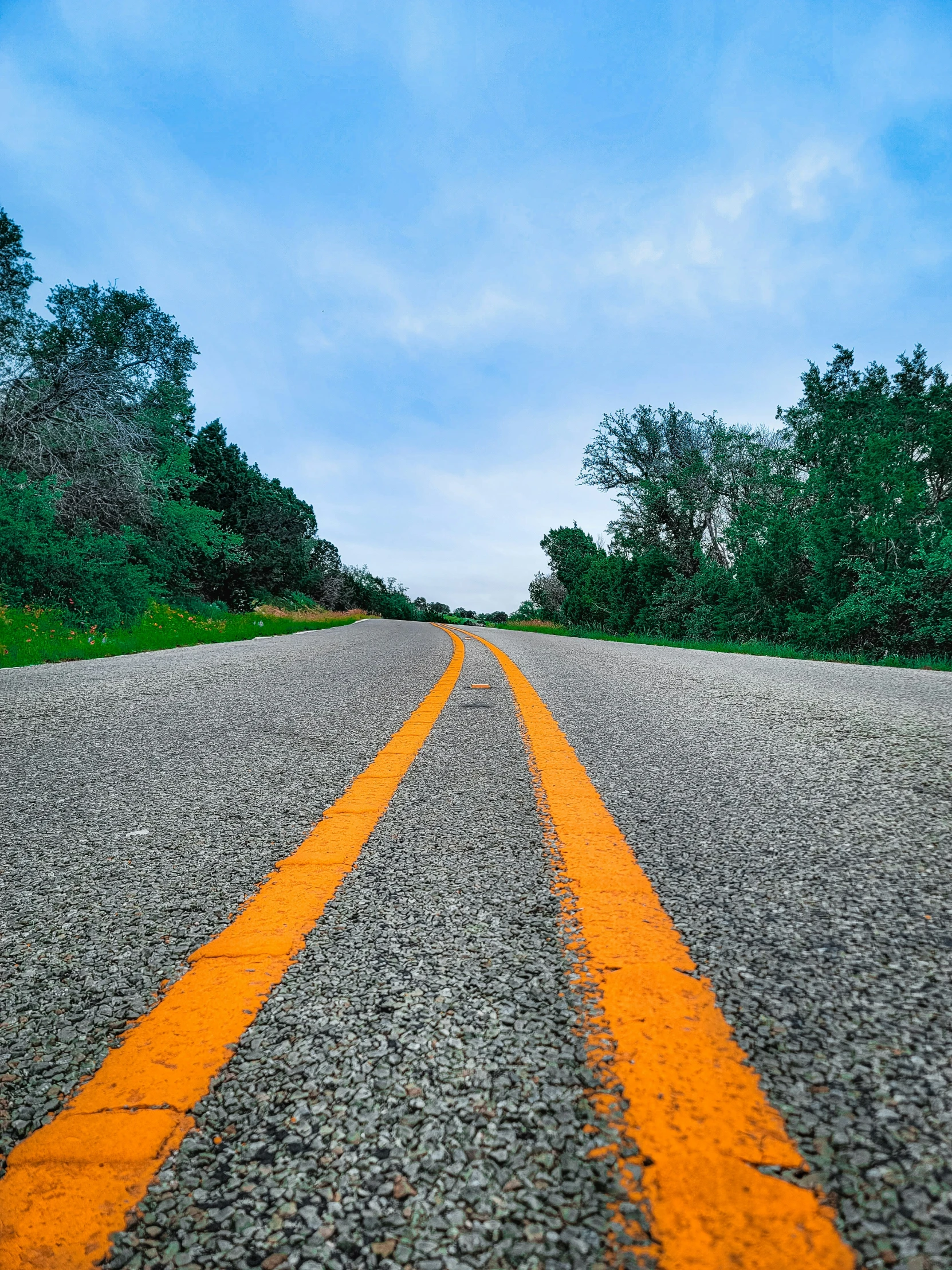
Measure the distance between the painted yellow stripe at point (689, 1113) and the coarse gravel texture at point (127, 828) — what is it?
0.76m

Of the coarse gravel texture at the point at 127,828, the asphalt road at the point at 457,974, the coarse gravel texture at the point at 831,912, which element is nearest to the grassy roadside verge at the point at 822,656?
the coarse gravel texture at the point at 831,912

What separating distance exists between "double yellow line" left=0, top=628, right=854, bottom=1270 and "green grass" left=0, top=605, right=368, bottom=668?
6855 millimetres

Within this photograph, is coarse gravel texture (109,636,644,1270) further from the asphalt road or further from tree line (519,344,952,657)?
tree line (519,344,952,657)

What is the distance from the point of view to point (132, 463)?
45.1ft

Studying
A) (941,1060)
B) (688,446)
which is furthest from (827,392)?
(941,1060)

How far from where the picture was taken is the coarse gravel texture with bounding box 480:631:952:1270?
0.69 meters

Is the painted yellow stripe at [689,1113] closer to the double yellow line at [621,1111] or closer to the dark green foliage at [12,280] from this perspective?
the double yellow line at [621,1111]

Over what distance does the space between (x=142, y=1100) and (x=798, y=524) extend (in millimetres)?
19500

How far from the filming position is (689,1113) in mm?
748

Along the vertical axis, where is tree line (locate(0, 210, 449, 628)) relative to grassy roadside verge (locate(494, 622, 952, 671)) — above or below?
above

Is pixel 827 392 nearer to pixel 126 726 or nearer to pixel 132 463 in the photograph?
pixel 132 463

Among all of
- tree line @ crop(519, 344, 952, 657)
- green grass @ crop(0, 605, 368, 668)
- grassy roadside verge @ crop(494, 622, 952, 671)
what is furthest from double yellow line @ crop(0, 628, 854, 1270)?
tree line @ crop(519, 344, 952, 657)

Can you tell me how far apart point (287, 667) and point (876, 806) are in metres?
5.37

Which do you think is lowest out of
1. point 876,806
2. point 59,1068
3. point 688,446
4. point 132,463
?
point 59,1068
